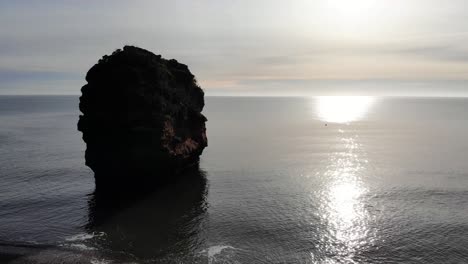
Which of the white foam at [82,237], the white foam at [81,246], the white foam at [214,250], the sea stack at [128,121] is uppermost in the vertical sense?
the sea stack at [128,121]

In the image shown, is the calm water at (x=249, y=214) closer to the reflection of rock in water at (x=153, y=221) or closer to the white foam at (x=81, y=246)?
the reflection of rock in water at (x=153, y=221)

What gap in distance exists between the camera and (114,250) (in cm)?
3506

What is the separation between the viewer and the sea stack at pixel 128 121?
5225 cm

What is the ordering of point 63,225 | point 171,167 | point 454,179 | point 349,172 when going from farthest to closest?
1. point 349,172
2. point 454,179
3. point 171,167
4. point 63,225

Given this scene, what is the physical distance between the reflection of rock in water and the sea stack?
376 cm

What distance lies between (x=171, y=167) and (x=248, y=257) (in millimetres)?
26745

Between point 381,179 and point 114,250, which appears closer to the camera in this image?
point 114,250

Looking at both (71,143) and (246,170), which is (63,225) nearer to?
(246,170)

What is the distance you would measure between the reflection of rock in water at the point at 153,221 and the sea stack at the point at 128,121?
376cm

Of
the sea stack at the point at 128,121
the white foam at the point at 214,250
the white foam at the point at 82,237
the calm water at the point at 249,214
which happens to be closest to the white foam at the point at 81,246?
the calm water at the point at 249,214

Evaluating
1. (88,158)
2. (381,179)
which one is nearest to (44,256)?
(88,158)

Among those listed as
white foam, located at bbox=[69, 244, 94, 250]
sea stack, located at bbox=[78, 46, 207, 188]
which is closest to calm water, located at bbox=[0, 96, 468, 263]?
white foam, located at bbox=[69, 244, 94, 250]

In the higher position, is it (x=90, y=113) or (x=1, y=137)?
(x=90, y=113)

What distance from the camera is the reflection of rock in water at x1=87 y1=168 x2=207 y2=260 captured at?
35.8m
